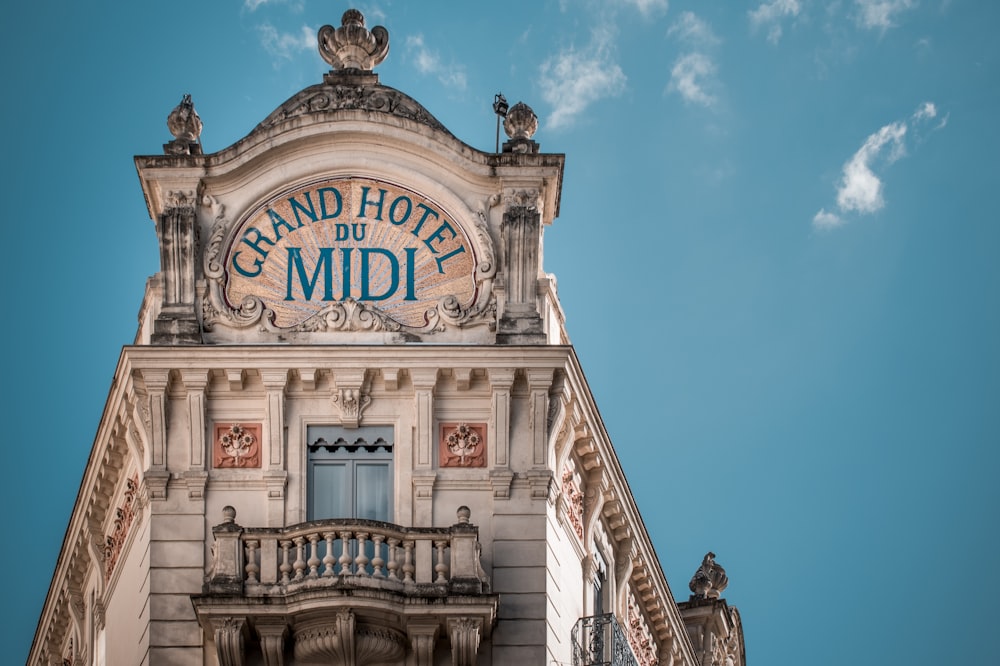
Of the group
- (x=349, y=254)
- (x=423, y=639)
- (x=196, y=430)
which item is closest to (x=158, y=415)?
(x=196, y=430)

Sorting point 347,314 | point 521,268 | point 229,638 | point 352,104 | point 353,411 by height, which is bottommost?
point 229,638

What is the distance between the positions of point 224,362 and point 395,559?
14.6 feet

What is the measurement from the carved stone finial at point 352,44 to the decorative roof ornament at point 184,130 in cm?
270

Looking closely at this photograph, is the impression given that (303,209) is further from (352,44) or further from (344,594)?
(344,594)

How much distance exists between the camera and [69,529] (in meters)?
56.0

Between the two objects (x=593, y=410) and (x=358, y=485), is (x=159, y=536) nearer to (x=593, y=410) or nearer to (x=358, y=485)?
(x=358, y=485)

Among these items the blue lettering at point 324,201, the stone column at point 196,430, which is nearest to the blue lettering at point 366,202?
the blue lettering at point 324,201

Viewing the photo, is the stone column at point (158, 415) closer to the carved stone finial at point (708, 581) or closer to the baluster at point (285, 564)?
the baluster at point (285, 564)

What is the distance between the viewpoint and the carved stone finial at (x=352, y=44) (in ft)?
173

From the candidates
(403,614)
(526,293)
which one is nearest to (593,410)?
(526,293)

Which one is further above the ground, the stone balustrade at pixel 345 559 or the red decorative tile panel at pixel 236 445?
the red decorative tile panel at pixel 236 445

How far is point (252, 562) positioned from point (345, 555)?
1469 millimetres

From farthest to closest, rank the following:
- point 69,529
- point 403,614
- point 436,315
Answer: point 69,529 → point 436,315 → point 403,614

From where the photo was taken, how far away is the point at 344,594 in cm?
4706
